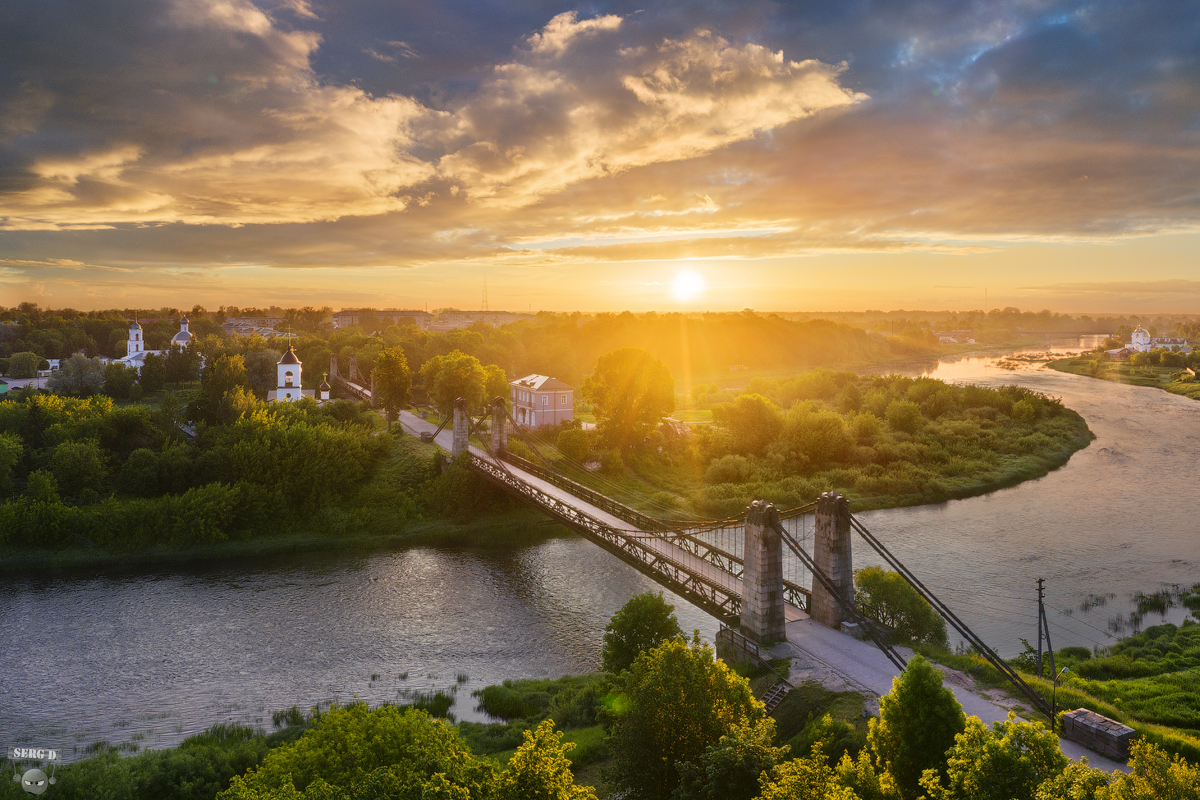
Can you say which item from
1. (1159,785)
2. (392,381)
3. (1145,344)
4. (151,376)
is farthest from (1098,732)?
(1145,344)

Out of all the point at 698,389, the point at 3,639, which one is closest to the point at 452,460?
the point at 3,639

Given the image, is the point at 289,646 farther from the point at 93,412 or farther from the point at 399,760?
the point at 93,412

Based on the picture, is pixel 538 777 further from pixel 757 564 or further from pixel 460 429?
pixel 460 429

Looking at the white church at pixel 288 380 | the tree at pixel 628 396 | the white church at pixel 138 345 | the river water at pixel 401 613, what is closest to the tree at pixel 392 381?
the white church at pixel 288 380

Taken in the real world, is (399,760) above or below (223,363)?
below

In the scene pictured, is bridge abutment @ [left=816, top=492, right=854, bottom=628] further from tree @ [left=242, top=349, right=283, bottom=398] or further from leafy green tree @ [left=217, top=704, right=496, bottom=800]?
tree @ [left=242, top=349, right=283, bottom=398]

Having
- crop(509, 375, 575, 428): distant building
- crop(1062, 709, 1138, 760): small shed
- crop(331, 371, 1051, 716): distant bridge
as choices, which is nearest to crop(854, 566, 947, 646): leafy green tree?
crop(331, 371, 1051, 716): distant bridge

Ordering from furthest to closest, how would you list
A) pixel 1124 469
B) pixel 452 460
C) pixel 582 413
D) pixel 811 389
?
pixel 811 389, pixel 582 413, pixel 1124 469, pixel 452 460
